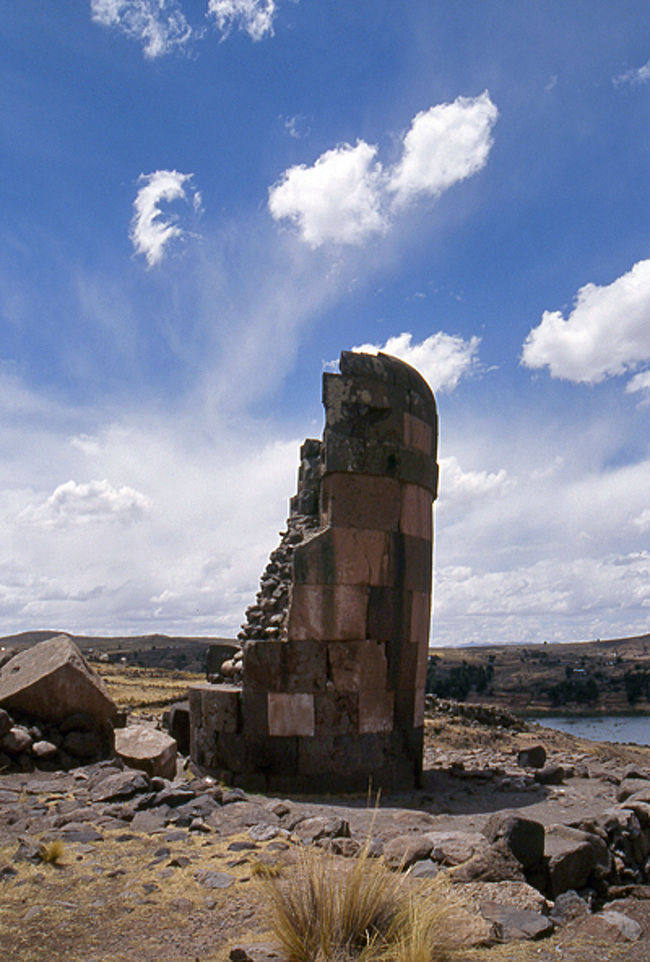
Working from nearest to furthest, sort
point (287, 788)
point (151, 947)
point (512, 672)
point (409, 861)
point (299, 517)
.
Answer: point (151, 947)
point (409, 861)
point (287, 788)
point (299, 517)
point (512, 672)

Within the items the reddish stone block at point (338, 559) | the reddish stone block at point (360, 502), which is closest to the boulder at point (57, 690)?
the reddish stone block at point (338, 559)

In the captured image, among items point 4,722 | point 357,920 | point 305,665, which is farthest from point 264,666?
point 357,920

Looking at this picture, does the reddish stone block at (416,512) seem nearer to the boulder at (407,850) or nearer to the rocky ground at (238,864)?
the rocky ground at (238,864)

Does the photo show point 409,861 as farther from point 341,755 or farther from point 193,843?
point 341,755

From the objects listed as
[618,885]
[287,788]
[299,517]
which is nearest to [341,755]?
[287,788]

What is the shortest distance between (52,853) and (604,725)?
32.5 metres

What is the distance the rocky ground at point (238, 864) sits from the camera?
4145 mm

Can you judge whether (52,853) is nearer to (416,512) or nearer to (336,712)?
(336,712)

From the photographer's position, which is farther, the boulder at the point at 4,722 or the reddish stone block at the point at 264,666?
the reddish stone block at the point at 264,666

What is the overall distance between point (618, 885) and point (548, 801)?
3346 millimetres

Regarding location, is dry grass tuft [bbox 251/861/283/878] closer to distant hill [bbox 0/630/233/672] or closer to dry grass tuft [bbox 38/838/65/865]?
dry grass tuft [bbox 38/838/65/865]

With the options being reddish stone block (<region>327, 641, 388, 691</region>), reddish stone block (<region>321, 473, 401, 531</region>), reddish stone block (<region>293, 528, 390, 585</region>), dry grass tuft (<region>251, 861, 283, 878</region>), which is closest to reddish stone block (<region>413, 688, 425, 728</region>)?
reddish stone block (<region>327, 641, 388, 691</region>)

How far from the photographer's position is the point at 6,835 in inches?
227

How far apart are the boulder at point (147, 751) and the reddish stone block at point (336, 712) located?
6.55 feet
